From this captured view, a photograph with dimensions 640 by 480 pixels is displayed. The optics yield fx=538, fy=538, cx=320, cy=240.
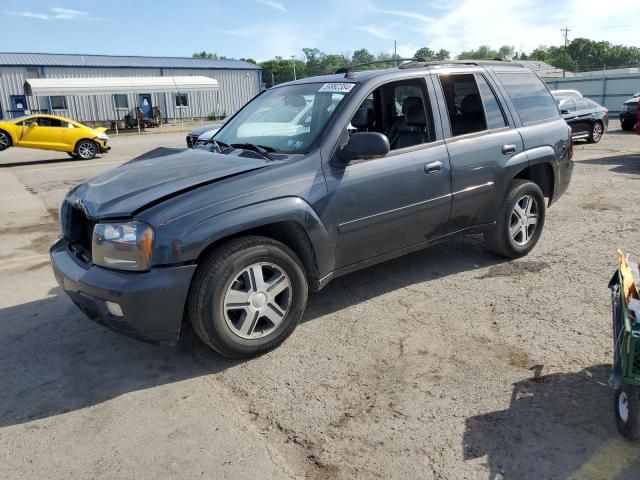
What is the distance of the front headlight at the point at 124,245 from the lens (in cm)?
311

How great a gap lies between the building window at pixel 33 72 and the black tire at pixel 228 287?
3945cm

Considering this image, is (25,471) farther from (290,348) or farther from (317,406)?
(290,348)

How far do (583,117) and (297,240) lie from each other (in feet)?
49.4

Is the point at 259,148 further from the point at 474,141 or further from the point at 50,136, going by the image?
the point at 50,136

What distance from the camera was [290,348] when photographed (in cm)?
372

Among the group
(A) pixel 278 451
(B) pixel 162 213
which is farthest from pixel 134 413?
(B) pixel 162 213

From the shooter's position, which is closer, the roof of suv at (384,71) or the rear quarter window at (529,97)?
the roof of suv at (384,71)

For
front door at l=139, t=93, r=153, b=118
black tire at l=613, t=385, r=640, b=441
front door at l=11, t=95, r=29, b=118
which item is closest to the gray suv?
black tire at l=613, t=385, r=640, b=441

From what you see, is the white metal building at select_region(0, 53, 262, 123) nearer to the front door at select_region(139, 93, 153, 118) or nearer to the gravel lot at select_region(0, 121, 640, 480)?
the front door at select_region(139, 93, 153, 118)

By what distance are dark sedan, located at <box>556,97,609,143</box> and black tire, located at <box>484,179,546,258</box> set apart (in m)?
11.9

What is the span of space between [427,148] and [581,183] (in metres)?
6.26

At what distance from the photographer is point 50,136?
1698 centimetres

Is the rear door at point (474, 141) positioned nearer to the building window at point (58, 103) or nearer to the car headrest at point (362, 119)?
the car headrest at point (362, 119)

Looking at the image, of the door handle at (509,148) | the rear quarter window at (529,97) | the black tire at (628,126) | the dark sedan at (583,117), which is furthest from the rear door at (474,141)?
the black tire at (628,126)
